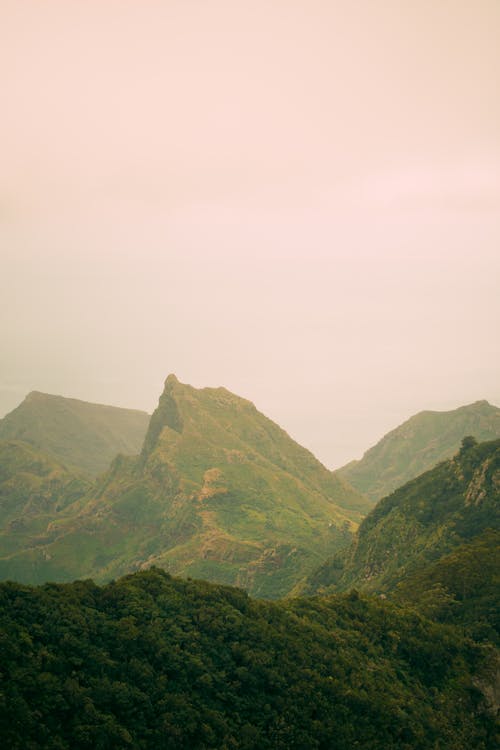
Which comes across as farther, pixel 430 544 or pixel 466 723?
pixel 430 544

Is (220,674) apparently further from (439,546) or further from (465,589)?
(439,546)

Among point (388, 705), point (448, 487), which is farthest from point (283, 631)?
point (448, 487)

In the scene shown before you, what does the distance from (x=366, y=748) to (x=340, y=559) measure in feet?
339

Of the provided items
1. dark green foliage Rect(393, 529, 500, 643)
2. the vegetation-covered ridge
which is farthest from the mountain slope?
the vegetation-covered ridge

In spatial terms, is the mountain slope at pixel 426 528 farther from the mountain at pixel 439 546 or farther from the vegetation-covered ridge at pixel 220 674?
the vegetation-covered ridge at pixel 220 674

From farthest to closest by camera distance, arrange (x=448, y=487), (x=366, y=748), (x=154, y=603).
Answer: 1. (x=448, y=487)
2. (x=154, y=603)
3. (x=366, y=748)

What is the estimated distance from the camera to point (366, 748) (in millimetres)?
63562

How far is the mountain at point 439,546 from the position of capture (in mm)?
95175

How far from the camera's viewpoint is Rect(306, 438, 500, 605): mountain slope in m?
120

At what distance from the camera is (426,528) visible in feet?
445

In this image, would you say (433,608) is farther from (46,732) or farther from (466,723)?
(46,732)

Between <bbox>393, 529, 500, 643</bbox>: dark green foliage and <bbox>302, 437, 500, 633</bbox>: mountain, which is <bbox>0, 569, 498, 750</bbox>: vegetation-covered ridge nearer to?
<bbox>393, 529, 500, 643</bbox>: dark green foliage

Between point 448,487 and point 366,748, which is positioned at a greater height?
point 448,487

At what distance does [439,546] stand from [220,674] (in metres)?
68.7
